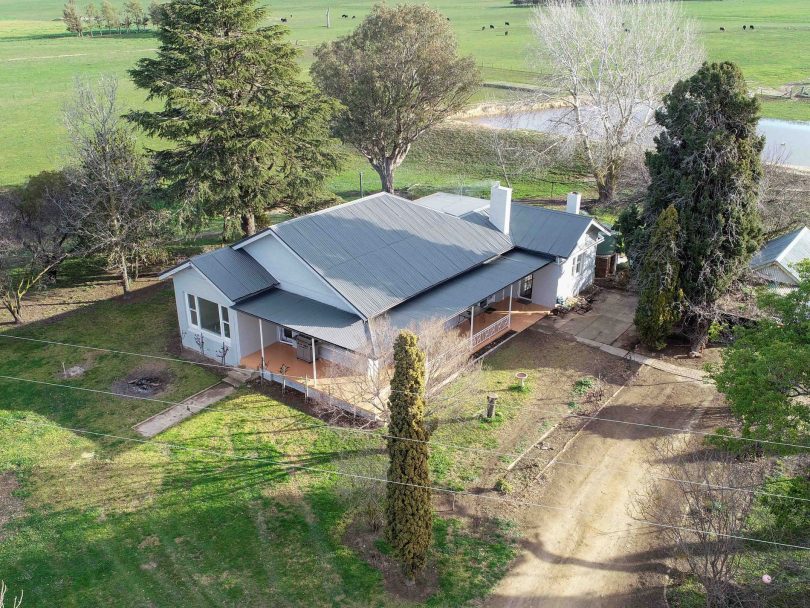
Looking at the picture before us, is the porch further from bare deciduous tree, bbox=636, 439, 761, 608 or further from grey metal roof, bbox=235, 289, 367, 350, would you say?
bare deciduous tree, bbox=636, 439, 761, 608

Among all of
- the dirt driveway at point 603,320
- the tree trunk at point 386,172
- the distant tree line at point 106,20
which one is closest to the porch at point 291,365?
the dirt driveway at point 603,320

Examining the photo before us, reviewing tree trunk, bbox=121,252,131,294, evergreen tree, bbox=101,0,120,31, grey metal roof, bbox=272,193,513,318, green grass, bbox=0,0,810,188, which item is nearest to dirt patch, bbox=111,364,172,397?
grey metal roof, bbox=272,193,513,318

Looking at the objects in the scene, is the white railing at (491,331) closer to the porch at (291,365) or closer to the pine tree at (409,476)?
the porch at (291,365)

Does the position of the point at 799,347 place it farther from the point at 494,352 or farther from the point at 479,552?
the point at 494,352

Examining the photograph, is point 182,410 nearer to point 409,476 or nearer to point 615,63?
point 409,476

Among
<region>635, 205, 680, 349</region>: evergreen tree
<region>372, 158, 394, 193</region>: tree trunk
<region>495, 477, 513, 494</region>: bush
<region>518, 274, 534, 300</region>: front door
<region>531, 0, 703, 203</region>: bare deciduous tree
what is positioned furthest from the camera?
<region>372, 158, 394, 193</region>: tree trunk

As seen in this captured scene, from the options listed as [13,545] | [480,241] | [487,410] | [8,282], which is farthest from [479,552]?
[8,282]

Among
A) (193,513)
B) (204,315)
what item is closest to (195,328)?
(204,315)
